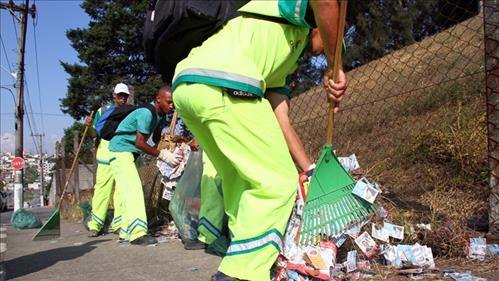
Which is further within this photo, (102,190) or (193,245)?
(102,190)

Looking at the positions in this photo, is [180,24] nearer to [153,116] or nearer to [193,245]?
[193,245]

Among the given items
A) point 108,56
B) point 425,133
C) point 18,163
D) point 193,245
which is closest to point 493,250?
point 425,133

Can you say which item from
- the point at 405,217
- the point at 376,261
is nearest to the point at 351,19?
the point at 405,217

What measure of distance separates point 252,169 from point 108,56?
30.2m

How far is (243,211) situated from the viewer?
6.88 ft

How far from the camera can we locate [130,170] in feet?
17.2

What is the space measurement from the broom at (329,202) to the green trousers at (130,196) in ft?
9.12

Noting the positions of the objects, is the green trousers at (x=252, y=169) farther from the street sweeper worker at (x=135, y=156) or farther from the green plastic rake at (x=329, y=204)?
the street sweeper worker at (x=135, y=156)

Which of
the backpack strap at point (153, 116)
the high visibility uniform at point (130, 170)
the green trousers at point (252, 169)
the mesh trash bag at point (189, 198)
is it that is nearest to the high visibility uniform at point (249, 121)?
the green trousers at point (252, 169)

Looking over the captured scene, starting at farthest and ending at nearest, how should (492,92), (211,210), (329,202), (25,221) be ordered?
(25,221)
(211,210)
(492,92)
(329,202)

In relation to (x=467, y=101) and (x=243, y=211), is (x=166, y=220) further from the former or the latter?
(x=243, y=211)

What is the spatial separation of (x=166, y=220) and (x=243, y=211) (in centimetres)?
415

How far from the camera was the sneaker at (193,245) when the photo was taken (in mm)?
4168

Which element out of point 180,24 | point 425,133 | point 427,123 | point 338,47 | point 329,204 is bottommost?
point 329,204
